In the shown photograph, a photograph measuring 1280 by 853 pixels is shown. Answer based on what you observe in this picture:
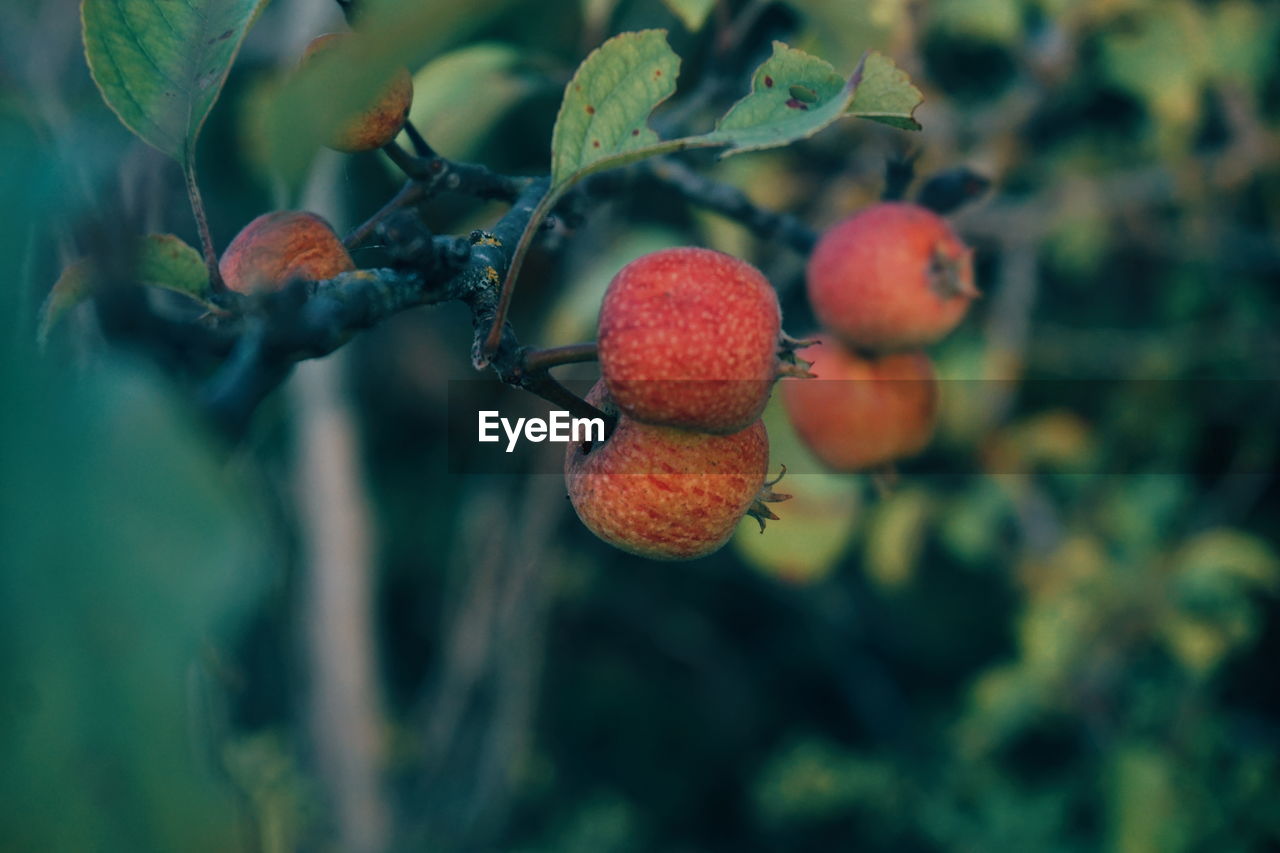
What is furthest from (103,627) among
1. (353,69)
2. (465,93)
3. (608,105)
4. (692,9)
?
(465,93)

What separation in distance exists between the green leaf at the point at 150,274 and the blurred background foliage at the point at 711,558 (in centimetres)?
1

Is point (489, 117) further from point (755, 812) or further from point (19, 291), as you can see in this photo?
point (755, 812)

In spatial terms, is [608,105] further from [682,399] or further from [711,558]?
[711,558]

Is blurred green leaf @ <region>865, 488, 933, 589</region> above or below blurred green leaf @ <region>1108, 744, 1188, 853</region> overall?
above

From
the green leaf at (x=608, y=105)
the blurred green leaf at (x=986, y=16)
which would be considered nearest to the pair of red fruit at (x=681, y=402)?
the green leaf at (x=608, y=105)

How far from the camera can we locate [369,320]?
2.19ft

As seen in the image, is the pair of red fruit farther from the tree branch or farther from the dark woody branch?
the tree branch

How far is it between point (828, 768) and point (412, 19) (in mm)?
2884

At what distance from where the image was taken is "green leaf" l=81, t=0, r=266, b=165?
2.46 ft

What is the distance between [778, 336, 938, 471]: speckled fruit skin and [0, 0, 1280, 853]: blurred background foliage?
0.31 m

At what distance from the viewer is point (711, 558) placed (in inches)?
141

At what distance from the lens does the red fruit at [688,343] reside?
2.57ft

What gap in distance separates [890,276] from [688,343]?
46cm

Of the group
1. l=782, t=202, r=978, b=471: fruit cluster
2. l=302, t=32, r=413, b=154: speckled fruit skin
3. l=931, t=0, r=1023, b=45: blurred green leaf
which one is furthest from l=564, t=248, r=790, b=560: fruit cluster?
l=931, t=0, r=1023, b=45: blurred green leaf
